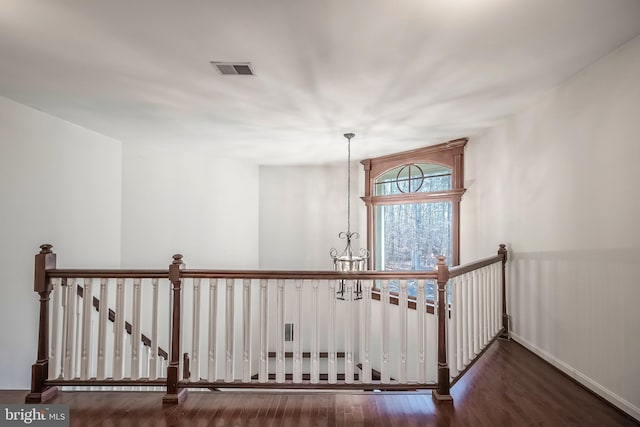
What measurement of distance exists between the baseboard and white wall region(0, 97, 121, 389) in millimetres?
4780

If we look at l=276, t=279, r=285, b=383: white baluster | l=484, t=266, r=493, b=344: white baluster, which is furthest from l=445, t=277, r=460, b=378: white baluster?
l=276, t=279, r=285, b=383: white baluster

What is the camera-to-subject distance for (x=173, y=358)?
2.54 metres

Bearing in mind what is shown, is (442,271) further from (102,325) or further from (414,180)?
(414,180)

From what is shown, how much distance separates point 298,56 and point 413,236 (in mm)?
3820

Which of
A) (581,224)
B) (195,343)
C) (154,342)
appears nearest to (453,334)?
(581,224)

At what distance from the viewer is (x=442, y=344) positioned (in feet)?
8.38

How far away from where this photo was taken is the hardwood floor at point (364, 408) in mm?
2262

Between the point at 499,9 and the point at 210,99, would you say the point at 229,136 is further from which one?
the point at 499,9

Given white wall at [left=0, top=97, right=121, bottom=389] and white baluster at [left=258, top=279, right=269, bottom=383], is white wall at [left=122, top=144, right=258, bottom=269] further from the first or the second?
white baluster at [left=258, top=279, right=269, bottom=383]

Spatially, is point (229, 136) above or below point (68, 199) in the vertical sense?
above

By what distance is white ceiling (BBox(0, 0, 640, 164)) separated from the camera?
1881 mm

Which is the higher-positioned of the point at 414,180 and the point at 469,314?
the point at 414,180

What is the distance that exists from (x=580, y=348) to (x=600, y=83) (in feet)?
6.77

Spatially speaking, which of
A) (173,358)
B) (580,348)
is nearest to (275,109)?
(173,358)
